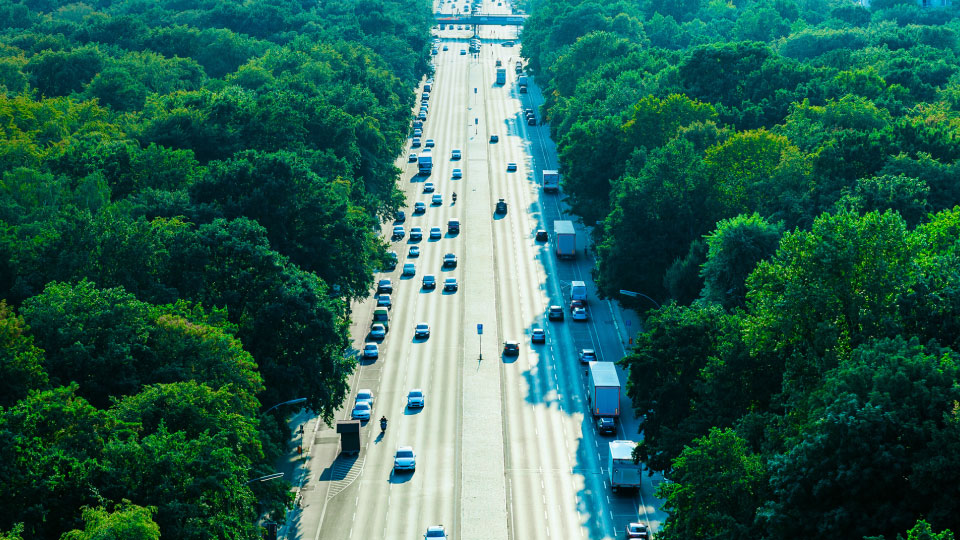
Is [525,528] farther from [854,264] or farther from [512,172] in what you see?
[512,172]

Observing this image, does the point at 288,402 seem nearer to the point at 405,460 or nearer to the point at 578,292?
the point at 405,460

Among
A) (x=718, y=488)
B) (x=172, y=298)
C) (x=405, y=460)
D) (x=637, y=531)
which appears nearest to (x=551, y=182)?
(x=405, y=460)

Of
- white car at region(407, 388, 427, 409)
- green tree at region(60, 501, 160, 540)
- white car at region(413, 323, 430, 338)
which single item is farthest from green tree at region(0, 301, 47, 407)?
white car at region(413, 323, 430, 338)

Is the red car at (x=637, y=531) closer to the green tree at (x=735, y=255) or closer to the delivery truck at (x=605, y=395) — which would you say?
the delivery truck at (x=605, y=395)

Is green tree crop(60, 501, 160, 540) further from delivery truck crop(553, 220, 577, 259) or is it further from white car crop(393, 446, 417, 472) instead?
delivery truck crop(553, 220, 577, 259)

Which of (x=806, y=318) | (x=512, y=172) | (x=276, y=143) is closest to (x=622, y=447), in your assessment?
(x=806, y=318)

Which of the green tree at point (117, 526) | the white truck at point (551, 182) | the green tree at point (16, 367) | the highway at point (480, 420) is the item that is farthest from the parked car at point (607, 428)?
the white truck at point (551, 182)
